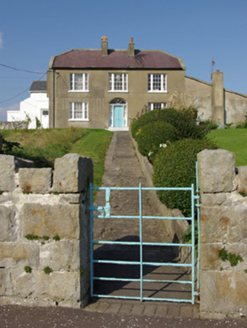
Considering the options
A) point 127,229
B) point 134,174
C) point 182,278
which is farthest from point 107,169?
point 182,278

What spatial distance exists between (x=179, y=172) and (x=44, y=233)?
149 inches

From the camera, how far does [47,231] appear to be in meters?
4.43

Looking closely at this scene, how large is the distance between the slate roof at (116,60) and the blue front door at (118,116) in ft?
11.7

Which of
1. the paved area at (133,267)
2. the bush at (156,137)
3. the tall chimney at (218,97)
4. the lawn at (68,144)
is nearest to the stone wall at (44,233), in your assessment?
the paved area at (133,267)

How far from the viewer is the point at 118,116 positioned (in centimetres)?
3136

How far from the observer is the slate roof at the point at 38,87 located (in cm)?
4616

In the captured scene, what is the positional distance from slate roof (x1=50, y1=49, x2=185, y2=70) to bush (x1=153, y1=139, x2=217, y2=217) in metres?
24.3

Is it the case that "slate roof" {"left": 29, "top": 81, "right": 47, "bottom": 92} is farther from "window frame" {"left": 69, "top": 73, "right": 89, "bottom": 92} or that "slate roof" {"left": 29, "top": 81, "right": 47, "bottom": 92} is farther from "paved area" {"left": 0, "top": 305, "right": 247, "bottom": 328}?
"paved area" {"left": 0, "top": 305, "right": 247, "bottom": 328}

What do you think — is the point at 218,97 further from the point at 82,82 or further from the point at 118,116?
the point at 82,82

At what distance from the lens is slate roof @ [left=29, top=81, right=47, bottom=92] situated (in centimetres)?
4616

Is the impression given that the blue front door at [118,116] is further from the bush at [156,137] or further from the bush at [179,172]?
the bush at [179,172]

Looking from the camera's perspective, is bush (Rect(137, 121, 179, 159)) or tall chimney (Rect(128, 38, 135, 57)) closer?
bush (Rect(137, 121, 179, 159))

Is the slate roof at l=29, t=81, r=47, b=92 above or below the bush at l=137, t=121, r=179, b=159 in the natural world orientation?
above

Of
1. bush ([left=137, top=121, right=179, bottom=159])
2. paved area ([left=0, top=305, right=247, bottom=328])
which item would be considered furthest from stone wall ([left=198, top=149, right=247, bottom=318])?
bush ([left=137, top=121, right=179, bottom=159])
